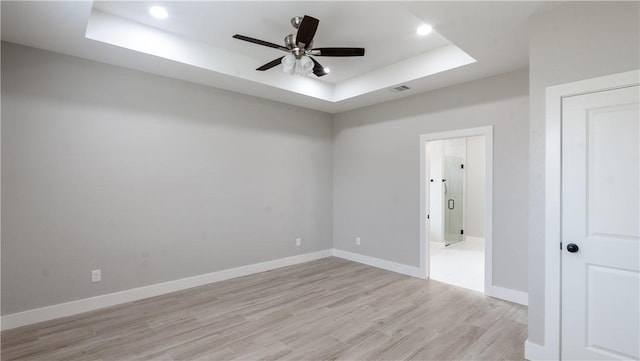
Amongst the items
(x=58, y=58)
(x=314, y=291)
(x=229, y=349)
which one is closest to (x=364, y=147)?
(x=314, y=291)

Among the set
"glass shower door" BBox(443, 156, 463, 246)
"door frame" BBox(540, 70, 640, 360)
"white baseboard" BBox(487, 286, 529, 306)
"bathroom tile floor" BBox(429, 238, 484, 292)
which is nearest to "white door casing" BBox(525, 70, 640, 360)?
"door frame" BBox(540, 70, 640, 360)

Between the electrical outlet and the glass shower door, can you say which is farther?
the glass shower door

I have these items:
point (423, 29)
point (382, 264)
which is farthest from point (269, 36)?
point (382, 264)

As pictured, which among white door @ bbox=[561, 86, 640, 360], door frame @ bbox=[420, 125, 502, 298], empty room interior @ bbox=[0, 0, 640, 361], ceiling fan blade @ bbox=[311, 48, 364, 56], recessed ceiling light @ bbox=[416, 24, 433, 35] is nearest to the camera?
white door @ bbox=[561, 86, 640, 360]

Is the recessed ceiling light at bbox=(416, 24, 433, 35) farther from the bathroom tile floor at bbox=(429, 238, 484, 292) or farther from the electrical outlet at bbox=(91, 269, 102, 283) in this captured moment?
the electrical outlet at bbox=(91, 269, 102, 283)

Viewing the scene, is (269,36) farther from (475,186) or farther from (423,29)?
(475,186)

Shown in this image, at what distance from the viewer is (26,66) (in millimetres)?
3109

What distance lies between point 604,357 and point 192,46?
4792mm

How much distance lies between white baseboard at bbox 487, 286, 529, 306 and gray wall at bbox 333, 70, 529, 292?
0.06 metres

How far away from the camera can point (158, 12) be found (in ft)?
9.93

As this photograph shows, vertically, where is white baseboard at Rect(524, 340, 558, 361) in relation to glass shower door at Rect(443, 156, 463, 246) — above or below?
below

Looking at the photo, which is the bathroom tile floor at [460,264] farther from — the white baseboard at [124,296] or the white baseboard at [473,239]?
the white baseboard at [124,296]

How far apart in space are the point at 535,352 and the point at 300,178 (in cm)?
399

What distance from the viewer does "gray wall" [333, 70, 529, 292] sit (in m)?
3.76
